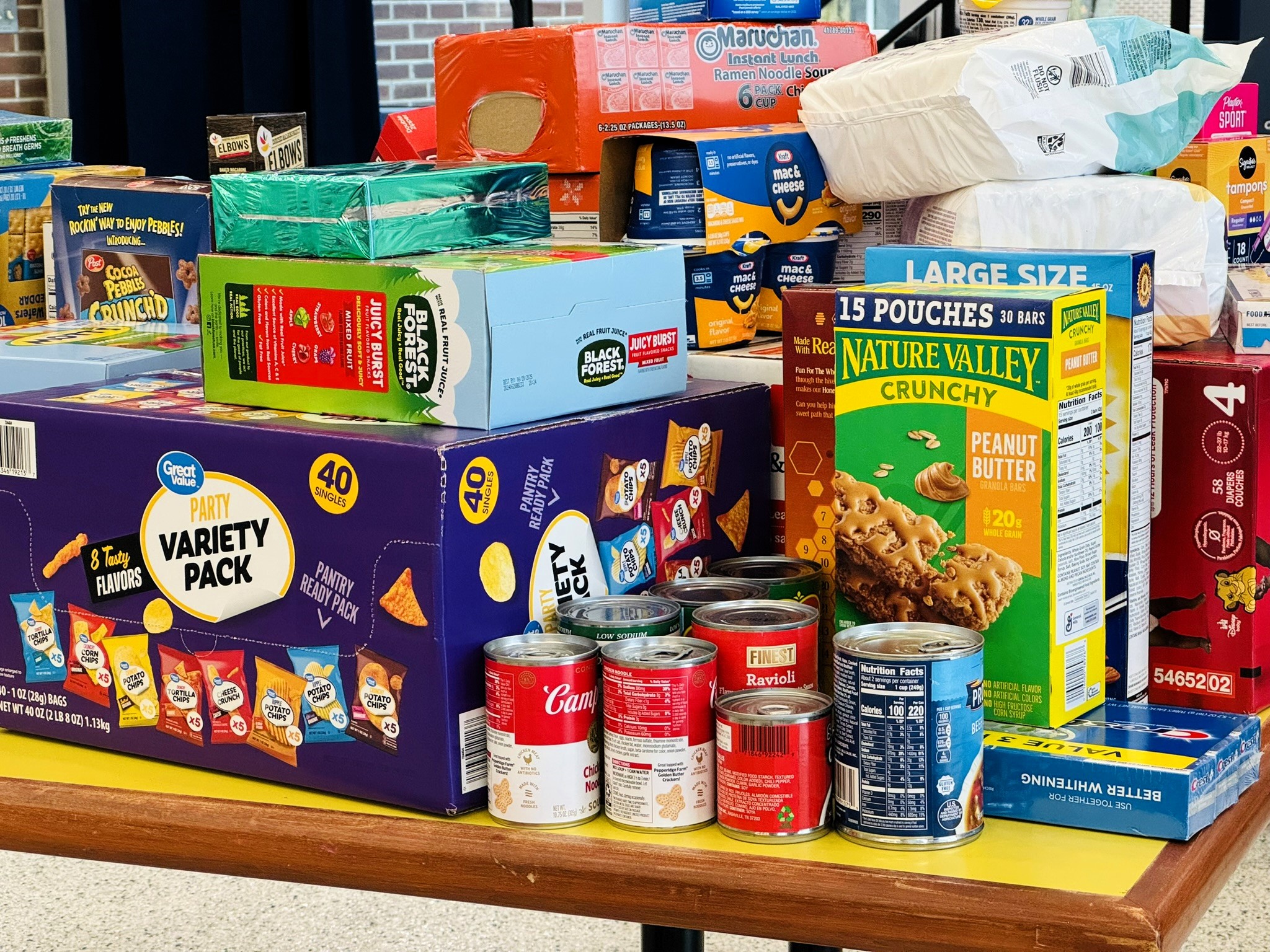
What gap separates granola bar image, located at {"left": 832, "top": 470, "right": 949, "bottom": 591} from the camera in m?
1.13

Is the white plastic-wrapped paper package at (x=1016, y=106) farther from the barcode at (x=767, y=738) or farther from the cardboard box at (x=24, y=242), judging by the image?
the cardboard box at (x=24, y=242)

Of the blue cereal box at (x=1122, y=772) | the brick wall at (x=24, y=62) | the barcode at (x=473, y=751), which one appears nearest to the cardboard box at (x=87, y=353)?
the barcode at (x=473, y=751)

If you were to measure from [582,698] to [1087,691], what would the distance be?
1.25 ft

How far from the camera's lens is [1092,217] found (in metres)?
1.51

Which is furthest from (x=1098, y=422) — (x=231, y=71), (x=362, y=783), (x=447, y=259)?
(x=231, y=71)

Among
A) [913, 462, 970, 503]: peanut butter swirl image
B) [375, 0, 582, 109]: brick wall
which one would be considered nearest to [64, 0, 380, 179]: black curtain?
[375, 0, 582, 109]: brick wall

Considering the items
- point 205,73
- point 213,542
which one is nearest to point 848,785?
point 213,542

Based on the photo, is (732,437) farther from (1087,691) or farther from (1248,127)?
(1248,127)

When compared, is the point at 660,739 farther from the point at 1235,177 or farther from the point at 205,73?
the point at 205,73

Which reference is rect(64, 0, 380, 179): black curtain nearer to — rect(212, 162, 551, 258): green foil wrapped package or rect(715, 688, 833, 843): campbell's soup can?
rect(212, 162, 551, 258): green foil wrapped package

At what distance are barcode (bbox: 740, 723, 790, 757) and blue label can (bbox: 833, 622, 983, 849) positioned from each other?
0.13 ft

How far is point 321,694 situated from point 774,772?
364mm

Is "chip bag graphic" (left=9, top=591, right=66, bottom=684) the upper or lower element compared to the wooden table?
upper

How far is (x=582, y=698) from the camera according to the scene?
1081 mm
